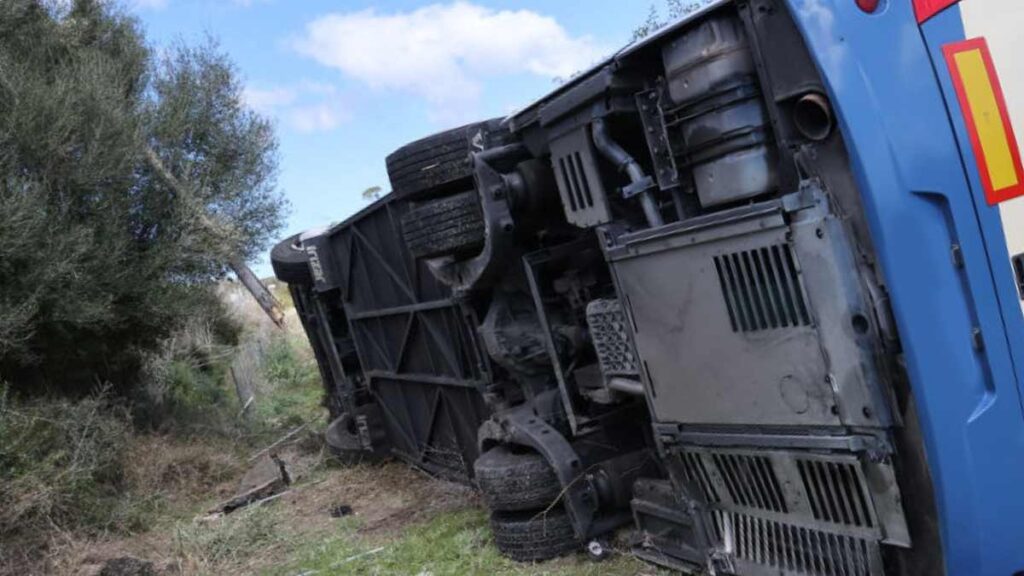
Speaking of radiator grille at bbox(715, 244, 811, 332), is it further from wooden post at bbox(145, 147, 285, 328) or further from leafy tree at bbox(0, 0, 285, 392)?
wooden post at bbox(145, 147, 285, 328)

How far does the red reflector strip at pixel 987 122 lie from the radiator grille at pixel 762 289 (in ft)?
1.92

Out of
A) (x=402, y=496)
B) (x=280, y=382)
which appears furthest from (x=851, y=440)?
(x=280, y=382)

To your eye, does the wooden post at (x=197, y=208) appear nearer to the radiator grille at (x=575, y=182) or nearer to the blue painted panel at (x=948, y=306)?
the radiator grille at (x=575, y=182)

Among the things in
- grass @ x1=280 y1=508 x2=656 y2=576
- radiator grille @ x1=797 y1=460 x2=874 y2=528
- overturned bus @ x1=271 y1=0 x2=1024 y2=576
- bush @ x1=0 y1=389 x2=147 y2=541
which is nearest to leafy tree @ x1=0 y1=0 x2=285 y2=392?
bush @ x1=0 y1=389 x2=147 y2=541

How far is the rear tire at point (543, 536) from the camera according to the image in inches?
181

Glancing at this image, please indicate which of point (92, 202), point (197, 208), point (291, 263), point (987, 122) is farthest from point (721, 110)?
point (197, 208)

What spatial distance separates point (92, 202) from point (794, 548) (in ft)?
28.4

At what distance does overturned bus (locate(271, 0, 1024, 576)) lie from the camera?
8.32 ft

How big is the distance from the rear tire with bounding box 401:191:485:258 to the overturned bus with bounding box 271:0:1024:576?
3cm

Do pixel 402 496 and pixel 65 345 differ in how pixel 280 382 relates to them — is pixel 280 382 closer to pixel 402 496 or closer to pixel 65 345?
pixel 65 345

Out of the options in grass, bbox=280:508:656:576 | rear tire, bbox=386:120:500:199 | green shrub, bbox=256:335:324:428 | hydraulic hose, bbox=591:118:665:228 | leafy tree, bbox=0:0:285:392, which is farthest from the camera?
green shrub, bbox=256:335:324:428

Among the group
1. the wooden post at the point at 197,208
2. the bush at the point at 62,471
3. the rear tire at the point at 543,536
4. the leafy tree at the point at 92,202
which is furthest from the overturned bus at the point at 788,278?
the wooden post at the point at 197,208

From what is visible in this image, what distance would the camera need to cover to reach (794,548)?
310cm

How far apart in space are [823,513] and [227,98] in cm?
1352
